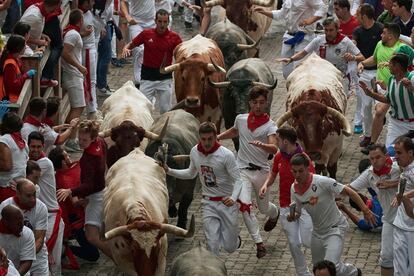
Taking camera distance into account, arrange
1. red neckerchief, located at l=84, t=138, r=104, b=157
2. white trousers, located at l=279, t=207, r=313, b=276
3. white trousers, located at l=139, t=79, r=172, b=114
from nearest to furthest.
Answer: white trousers, located at l=279, t=207, r=313, b=276, red neckerchief, located at l=84, t=138, r=104, b=157, white trousers, located at l=139, t=79, r=172, b=114

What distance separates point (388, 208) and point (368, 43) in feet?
22.8

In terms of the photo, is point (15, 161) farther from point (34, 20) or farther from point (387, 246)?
point (34, 20)

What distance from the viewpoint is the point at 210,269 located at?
679 inches

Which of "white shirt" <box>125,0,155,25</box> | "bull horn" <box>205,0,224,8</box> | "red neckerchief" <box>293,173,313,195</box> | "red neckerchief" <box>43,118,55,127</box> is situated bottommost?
"bull horn" <box>205,0,224,8</box>

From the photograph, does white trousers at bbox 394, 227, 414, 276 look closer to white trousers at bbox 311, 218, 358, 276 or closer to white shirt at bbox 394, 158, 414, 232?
white shirt at bbox 394, 158, 414, 232

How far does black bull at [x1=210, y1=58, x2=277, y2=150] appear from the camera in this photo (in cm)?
2347

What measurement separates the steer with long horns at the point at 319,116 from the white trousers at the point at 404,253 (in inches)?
147

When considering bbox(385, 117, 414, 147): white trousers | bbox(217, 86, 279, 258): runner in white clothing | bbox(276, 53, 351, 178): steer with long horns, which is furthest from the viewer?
bbox(276, 53, 351, 178): steer with long horns

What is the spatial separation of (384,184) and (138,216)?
2.96 metres

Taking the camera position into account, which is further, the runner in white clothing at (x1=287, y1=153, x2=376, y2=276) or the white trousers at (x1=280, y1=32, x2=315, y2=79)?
the white trousers at (x1=280, y1=32, x2=315, y2=79)

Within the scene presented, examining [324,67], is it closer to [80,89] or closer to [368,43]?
[368,43]

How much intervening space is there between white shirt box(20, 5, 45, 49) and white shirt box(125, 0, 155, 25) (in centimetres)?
438

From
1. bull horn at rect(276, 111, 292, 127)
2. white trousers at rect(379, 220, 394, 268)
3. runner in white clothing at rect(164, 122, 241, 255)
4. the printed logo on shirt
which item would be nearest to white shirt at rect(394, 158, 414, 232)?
white trousers at rect(379, 220, 394, 268)

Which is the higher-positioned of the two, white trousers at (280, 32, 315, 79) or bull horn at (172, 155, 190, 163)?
bull horn at (172, 155, 190, 163)
